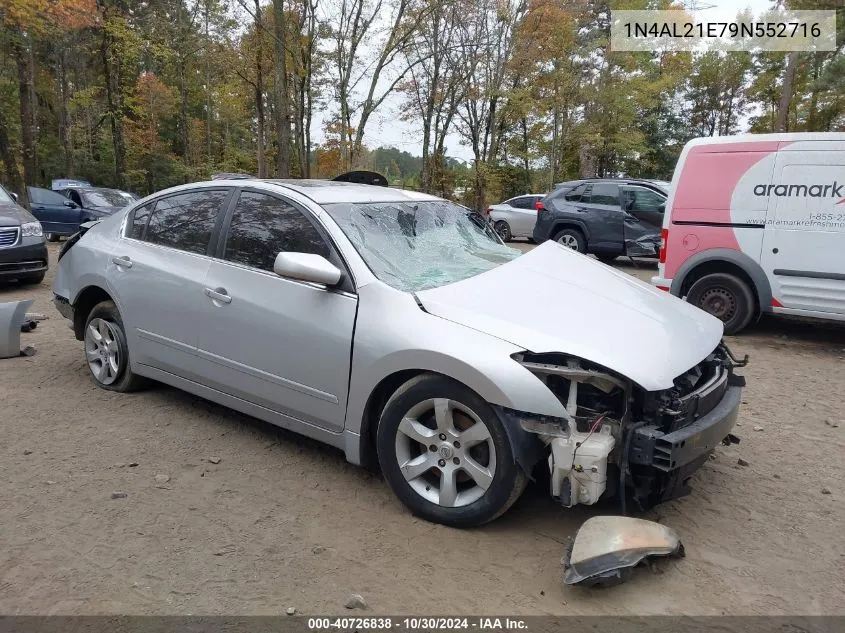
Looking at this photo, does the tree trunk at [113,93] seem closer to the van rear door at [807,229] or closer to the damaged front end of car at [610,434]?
the van rear door at [807,229]

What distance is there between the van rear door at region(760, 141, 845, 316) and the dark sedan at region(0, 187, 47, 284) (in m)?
9.05

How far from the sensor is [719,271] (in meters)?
6.89

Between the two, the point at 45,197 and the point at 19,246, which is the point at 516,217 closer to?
the point at 45,197

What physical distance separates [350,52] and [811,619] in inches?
802

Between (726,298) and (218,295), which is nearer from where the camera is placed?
(218,295)

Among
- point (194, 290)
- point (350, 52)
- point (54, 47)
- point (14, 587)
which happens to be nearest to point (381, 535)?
point (14, 587)

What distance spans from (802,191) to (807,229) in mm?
379

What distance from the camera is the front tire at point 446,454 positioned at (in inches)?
107

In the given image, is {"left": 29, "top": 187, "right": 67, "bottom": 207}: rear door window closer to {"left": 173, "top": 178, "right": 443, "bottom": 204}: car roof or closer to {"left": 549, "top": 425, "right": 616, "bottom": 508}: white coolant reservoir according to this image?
{"left": 173, "top": 178, "right": 443, "bottom": 204}: car roof

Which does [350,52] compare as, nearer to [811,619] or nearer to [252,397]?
[252,397]

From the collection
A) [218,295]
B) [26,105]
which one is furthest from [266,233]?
[26,105]

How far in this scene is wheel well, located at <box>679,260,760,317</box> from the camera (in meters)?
6.72

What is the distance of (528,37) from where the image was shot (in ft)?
74.0

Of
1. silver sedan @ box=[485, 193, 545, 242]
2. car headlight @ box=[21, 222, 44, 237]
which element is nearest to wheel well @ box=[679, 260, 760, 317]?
car headlight @ box=[21, 222, 44, 237]
